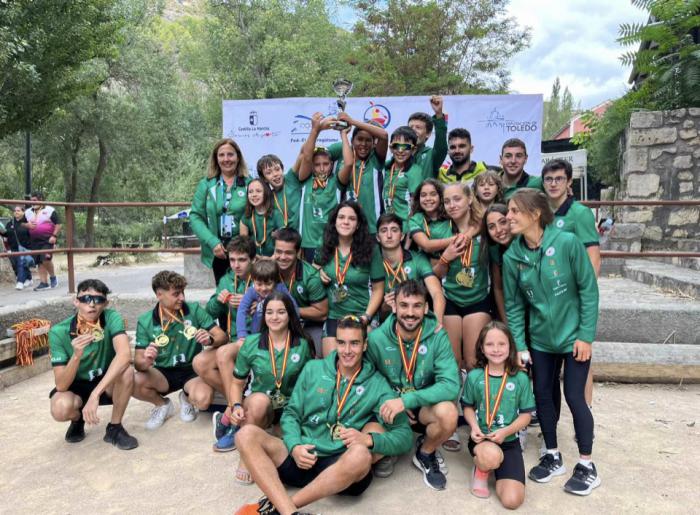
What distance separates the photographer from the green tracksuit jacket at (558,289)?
307 centimetres

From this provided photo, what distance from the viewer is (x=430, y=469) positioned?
123 inches

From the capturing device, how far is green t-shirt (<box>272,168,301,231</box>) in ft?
14.5

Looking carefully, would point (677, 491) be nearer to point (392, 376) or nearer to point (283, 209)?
point (392, 376)

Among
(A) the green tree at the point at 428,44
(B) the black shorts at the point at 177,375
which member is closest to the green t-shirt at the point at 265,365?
(B) the black shorts at the point at 177,375

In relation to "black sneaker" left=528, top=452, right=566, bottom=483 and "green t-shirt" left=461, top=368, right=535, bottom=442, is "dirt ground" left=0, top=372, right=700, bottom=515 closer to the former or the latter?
"black sneaker" left=528, top=452, right=566, bottom=483

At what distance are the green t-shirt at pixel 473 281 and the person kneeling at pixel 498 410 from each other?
49 centimetres

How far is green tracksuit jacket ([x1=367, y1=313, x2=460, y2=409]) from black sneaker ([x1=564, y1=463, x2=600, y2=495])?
30.5 inches

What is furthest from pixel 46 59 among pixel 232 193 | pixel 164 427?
pixel 164 427

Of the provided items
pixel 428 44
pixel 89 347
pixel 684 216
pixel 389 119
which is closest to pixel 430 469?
pixel 89 347

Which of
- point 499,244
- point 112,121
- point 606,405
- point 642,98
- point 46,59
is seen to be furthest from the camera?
point 112,121

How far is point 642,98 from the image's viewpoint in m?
9.49

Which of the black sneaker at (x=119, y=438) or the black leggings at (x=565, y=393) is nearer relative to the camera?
the black leggings at (x=565, y=393)

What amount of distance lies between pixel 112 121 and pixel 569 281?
1894cm

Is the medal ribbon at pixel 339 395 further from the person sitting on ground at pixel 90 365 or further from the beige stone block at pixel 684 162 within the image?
the beige stone block at pixel 684 162
